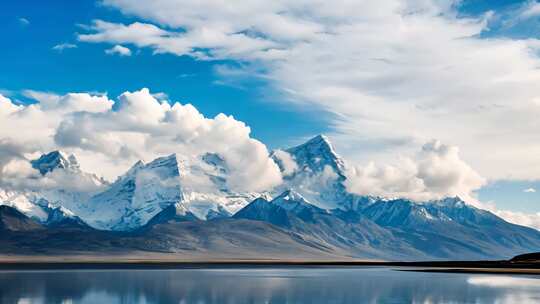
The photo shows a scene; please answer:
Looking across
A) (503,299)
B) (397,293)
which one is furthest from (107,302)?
(503,299)

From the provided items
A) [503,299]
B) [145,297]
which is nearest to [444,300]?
[503,299]

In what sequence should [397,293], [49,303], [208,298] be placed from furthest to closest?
[397,293]
[208,298]
[49,303]

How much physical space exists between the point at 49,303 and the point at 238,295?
26.5 meters

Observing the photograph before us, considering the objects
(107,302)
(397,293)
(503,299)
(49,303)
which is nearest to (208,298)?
(107,302)

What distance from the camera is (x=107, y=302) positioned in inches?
3693

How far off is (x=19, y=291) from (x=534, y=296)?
73178mm

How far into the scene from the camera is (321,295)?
102 m

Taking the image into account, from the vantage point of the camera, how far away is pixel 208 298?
99062 mm

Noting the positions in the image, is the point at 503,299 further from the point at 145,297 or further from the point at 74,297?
the point at 74,297

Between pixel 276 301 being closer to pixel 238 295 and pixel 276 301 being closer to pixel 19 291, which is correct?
pixel 238 295

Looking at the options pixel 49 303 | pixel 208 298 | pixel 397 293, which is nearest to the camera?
pixel 49 303

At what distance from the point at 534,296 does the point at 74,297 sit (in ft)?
198

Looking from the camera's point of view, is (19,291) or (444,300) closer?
(444,300)

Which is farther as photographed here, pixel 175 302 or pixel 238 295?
pixel 238 295
